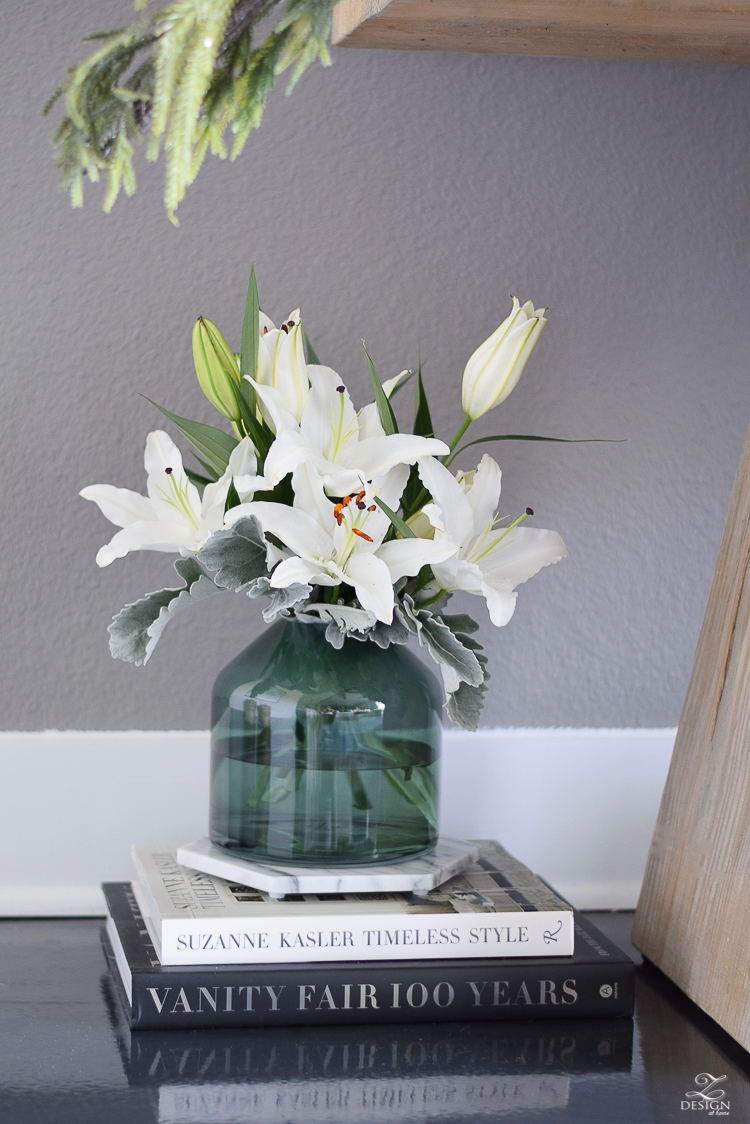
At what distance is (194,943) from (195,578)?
0.83ft

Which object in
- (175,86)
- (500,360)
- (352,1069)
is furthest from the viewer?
(175,86)

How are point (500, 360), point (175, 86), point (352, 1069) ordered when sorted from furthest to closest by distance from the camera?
point (175, 86) → point (500, 360) → point (352, 1069)

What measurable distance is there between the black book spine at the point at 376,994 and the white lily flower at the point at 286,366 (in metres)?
0.39

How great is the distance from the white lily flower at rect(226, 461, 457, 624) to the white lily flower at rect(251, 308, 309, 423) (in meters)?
0.06

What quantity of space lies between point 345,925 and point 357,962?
3 centimetres

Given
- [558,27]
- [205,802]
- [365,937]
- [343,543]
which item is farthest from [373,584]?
[558,27]

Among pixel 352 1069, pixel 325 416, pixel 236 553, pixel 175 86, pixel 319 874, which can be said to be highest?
pixel 175 86

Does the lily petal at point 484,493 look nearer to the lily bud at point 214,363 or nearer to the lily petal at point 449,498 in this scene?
the lily petal at point 449,498

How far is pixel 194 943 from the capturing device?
71cm

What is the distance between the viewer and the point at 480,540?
2.60ft

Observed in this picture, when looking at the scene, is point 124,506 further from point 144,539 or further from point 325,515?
point 325,515

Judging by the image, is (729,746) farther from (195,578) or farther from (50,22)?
(50,22)

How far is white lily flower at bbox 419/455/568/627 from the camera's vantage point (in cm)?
74

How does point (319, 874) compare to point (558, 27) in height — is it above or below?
below
